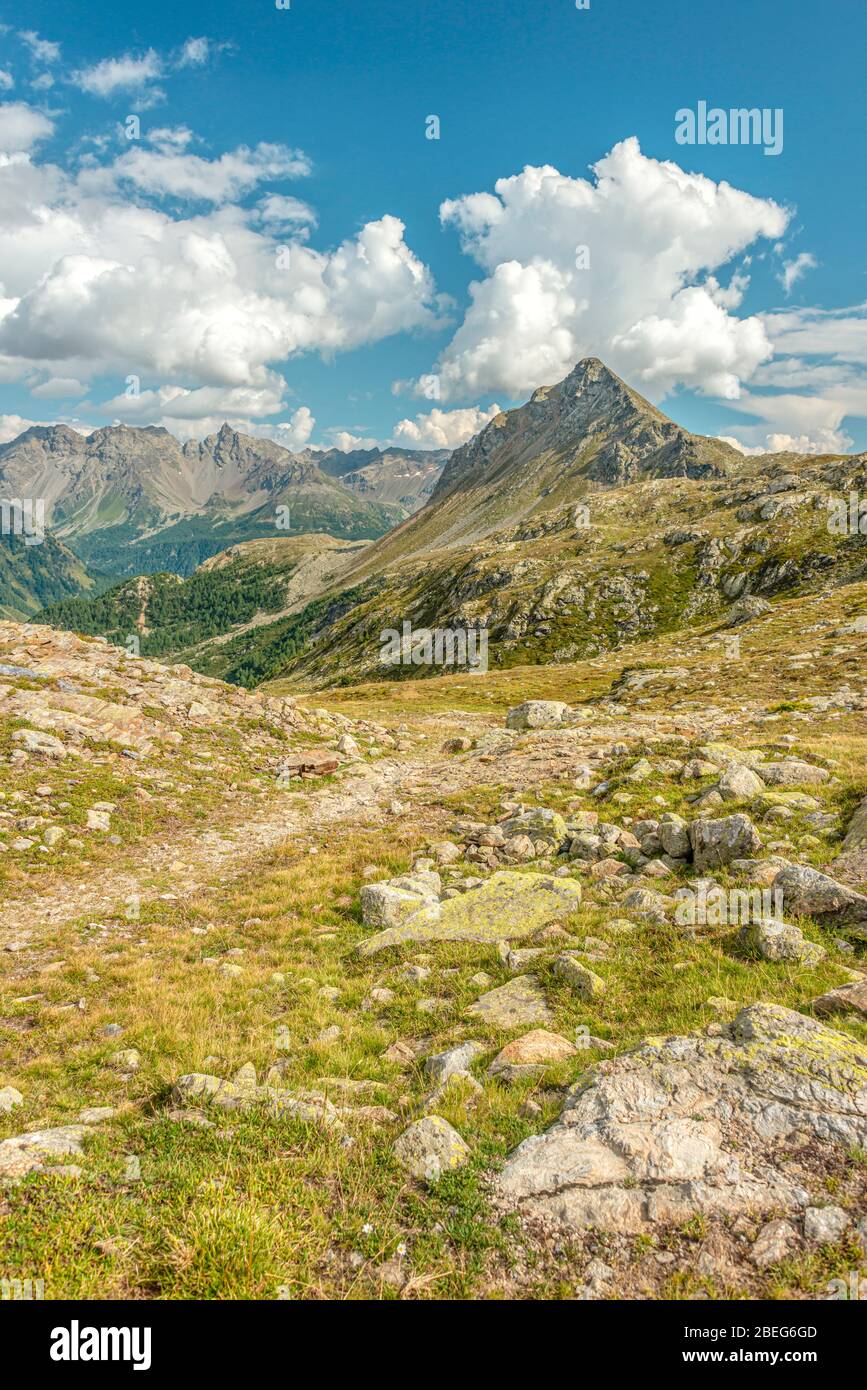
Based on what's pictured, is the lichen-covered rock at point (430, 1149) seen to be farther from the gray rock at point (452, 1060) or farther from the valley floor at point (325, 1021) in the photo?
the gray rock at point (452, 1060)

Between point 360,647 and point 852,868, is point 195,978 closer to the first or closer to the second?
point 852,868

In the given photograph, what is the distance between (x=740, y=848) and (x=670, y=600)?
10225cm

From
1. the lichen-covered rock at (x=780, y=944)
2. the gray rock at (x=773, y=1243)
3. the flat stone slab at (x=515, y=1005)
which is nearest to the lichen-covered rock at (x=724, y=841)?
the lichen-covered rock at (x=780, y=944)

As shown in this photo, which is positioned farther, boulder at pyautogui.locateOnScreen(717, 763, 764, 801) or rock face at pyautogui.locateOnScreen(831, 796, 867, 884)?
boulder at pyautogui.locateOnScreen(717, 763, 764, 801)

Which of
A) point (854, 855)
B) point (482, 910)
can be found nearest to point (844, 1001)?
point (854, 855)

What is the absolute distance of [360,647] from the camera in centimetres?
18100

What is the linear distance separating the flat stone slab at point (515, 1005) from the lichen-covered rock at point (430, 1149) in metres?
2.57

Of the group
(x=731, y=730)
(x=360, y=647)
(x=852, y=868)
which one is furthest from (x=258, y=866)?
(x=360, y=647)

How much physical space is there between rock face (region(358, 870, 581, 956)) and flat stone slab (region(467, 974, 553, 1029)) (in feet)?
5.37

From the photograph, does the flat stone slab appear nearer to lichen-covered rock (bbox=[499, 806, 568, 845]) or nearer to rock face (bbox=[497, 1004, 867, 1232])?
rock face (bbox=[497, 1004, 867, 1232])

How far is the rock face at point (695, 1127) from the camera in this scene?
526 cm

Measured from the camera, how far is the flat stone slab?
347 inches

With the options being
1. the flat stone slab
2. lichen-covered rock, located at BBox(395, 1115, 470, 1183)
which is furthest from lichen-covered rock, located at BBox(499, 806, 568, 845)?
lichen-covered rock, located at BBox(395, 1115, 470, 1183)

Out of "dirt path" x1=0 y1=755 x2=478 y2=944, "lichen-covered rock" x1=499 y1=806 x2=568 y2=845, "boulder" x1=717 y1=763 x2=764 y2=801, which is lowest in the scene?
"dirt path" x1=0 y1=755 x2=478 y2=944
